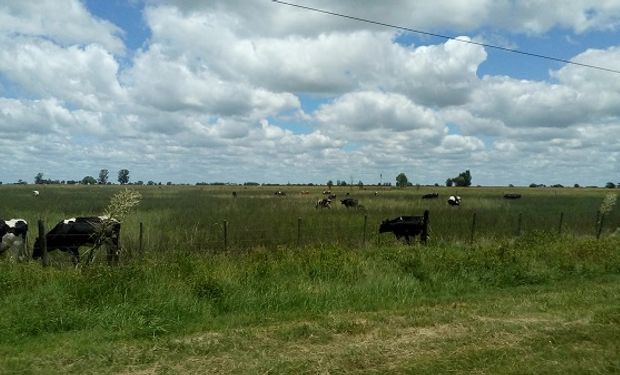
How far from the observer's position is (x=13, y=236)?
16.1 m

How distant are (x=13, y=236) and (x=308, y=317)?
469 inches

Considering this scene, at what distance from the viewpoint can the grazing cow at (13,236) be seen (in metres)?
15.9

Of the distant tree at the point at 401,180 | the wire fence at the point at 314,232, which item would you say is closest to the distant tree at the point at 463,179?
the distant tree at the point at 401,180

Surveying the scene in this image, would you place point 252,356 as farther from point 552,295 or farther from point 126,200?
point 552,295

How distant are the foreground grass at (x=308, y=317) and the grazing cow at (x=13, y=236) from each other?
260 inches

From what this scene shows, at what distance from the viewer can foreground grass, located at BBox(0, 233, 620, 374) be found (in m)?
6.04

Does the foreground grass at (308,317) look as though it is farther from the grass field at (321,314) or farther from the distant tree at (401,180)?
the distant tree at (401,180)

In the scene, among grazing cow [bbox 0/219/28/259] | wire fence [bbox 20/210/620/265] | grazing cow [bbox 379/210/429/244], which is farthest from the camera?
grazing cow [bbox 379/210/429/244]

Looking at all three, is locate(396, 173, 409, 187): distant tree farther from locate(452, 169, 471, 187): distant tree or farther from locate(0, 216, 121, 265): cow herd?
locate(0, 216, 121, 265): cow herd

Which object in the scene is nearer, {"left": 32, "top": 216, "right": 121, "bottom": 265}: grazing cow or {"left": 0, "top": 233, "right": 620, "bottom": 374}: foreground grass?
{"left": 0, "top": 233, "right": 620, "bottom": 374}: foreground grass

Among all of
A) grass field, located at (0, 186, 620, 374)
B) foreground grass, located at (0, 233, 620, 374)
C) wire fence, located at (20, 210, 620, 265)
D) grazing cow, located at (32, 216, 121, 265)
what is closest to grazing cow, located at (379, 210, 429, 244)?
wire fence, located at (20, 210, 620, 265)

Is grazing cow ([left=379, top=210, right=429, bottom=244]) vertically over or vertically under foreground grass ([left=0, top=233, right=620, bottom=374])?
over

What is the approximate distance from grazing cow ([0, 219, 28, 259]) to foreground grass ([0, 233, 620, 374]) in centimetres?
659

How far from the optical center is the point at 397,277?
10.9 metres
